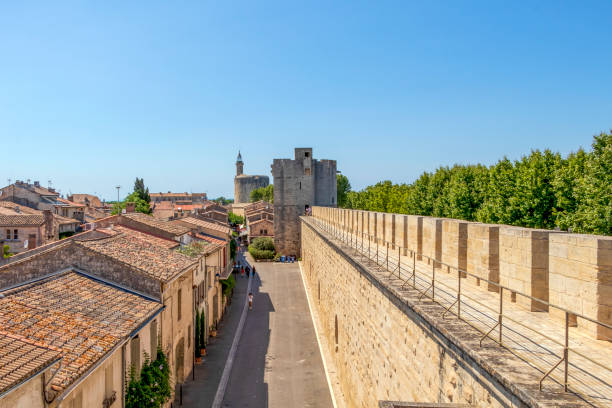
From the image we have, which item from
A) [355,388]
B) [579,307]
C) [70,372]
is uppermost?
[579,307]

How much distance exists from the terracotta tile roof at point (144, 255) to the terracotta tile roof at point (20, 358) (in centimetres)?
538

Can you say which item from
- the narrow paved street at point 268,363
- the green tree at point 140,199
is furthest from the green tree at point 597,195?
the green tree at point 140,199

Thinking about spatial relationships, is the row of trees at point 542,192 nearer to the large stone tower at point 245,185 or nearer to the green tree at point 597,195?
the green tree at point 597,195

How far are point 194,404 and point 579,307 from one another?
38.7ft

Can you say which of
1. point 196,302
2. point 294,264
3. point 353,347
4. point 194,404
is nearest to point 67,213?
point 294,264

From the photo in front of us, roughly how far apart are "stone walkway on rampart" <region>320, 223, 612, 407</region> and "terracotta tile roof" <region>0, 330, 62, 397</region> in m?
5.26

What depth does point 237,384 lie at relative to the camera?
49.6ft

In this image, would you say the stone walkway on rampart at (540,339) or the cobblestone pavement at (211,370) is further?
the cobblestone pavement at (211,370)

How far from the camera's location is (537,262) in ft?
18.7

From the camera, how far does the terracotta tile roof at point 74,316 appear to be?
24.1 ft

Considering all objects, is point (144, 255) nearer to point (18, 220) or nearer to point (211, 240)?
point (211, 240)

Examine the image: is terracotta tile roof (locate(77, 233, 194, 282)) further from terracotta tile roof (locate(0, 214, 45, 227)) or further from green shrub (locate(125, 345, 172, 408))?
terracotta tile roof (locate(0, 214, 45, 227))

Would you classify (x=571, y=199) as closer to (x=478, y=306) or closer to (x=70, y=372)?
(x=478, y=306)

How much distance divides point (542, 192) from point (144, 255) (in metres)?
17.6
